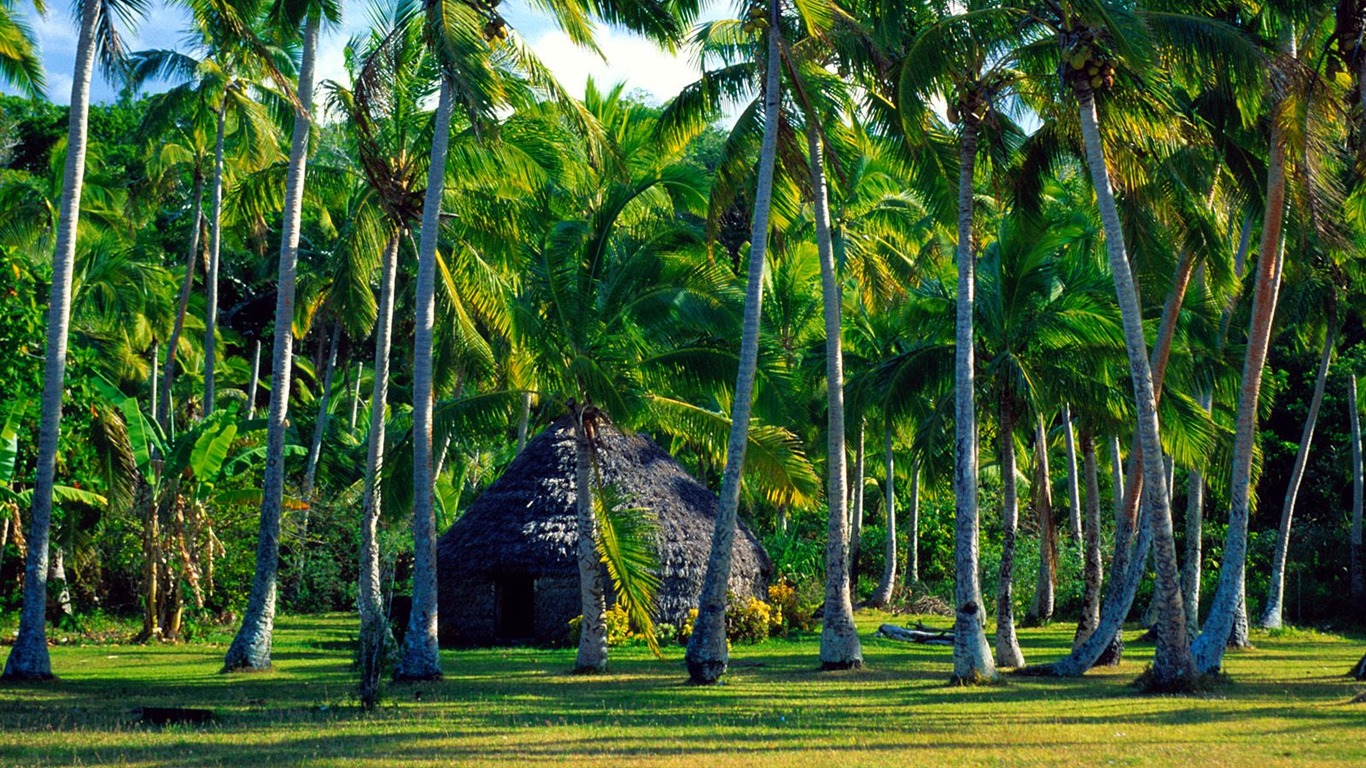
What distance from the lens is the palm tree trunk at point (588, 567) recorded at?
1634 cm

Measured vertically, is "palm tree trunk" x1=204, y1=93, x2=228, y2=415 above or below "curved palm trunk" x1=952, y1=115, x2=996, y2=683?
above

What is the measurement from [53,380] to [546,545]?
27.9 feet

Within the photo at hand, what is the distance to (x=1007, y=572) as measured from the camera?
16.9m

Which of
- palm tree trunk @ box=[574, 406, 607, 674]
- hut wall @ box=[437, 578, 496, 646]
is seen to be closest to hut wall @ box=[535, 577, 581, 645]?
hut wall @ box=[437, 578, 496, 646]

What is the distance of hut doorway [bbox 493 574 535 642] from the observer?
21781 millimetres

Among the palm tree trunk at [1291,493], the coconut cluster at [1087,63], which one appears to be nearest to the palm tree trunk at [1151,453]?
the coconut cluster at [1087,63]

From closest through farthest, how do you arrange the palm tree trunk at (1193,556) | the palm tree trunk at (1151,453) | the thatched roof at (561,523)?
1. the palm tree trunk at (1151,453)
2. the palm tree trunk at (1193,556)
3. the thatched roof at (561,523)

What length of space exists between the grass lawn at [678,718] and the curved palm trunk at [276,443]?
1.84ft

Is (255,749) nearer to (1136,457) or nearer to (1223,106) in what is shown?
(1136,457)

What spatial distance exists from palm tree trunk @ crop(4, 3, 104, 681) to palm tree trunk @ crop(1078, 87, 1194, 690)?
435 inches

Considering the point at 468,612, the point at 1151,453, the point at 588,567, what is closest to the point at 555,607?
the point at 468,612

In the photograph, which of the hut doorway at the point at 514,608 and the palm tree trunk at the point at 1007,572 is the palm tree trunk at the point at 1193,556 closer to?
the palm tree trunk at the point at 1007,572

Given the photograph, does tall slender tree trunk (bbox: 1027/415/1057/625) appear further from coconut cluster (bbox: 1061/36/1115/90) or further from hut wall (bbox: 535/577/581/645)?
hut wall (bbox: 535/577/581/645)

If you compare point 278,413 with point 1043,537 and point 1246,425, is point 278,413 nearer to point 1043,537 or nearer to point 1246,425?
point 1246,425
